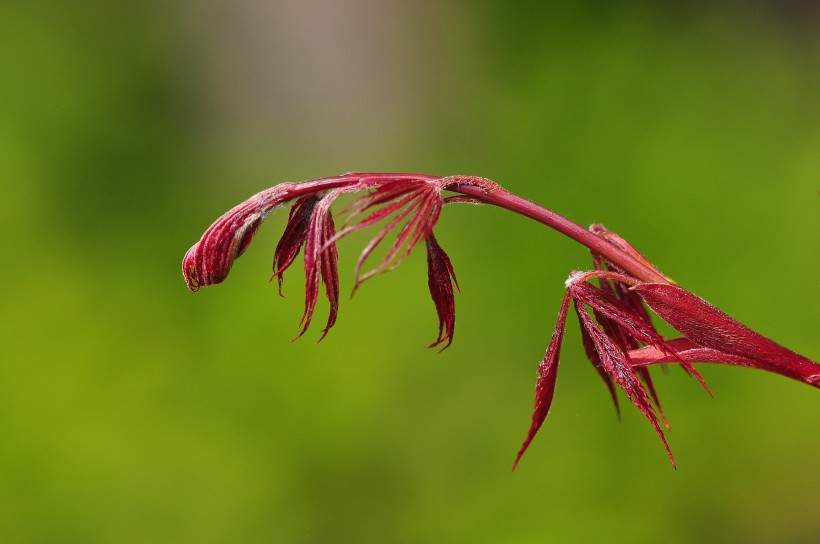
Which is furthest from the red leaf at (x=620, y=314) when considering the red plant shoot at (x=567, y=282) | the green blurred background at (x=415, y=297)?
the green blurred background at (x=415, y=297)

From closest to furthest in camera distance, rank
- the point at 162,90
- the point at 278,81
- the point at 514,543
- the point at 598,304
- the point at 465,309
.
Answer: the point at 598,304 < the point at 514,543 < the point at 465,309 < the point at 162,90 < the point at 278,81

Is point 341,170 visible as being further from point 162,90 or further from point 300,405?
point 300,405

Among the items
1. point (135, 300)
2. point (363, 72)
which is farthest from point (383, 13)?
point (135, 300)

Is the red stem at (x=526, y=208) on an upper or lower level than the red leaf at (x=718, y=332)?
upper

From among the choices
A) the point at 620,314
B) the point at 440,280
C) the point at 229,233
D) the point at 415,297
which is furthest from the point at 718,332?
the point at 415,297

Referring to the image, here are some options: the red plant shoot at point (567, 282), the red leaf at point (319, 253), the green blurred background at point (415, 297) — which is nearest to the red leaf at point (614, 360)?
the red plant shoot at point (567, 282)

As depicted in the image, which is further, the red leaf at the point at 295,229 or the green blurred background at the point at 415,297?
the green blurred background at the point at 415,297

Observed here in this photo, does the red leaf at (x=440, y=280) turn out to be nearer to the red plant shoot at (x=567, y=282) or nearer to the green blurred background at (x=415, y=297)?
the red plant shoot at (x=567, y=282)
